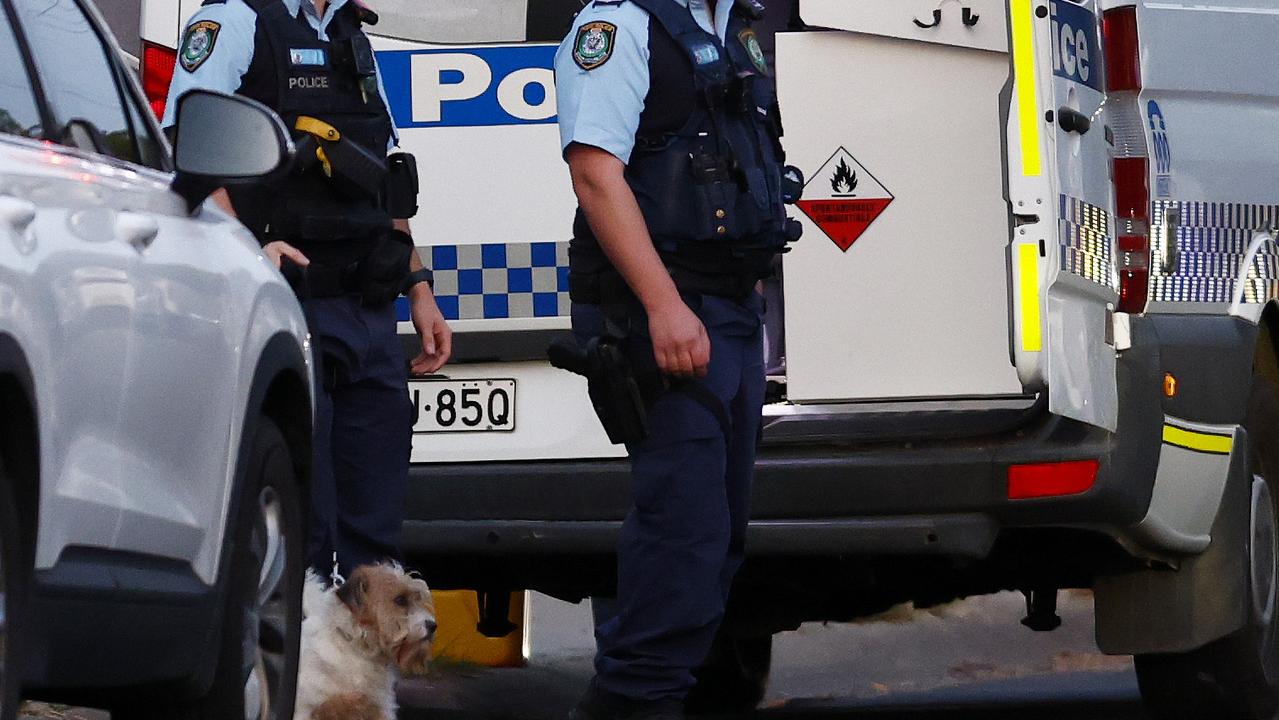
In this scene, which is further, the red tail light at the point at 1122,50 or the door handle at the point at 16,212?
the red tail light at the point at 1122,50

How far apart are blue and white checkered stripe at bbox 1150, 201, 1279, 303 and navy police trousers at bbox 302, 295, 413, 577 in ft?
5.68

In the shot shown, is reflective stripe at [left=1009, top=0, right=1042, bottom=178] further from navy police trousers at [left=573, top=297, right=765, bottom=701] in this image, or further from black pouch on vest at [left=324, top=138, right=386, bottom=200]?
black pouch on vest at [left=324, top=138, right=386, bottom=200]

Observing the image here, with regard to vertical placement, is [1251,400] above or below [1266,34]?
below

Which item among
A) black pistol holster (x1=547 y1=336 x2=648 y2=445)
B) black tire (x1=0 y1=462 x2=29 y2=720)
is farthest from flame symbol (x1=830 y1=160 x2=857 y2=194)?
black tire (x1=0 y1=462 x2=29 y2=720)

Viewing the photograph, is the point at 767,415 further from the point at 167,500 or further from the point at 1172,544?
the point at 167,500

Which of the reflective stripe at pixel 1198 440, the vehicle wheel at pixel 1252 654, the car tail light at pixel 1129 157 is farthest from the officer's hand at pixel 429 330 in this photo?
A: the vehicle wheel at pixel 1252 654

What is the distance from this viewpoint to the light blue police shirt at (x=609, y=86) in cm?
492

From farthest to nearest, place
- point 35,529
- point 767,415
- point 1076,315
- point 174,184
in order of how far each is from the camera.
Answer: point 767,415
point 1076,315
point 174,184
point 35,529

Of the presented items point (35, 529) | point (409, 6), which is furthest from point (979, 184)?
point (35, 529)

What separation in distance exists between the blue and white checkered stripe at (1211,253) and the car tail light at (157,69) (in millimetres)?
2267

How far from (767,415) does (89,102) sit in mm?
2292

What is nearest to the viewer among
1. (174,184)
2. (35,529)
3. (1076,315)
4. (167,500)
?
(35,529)

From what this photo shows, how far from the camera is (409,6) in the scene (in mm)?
5902

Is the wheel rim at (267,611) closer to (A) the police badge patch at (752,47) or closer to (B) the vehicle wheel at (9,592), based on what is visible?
(B) the vehicle wheel at (9,592)
